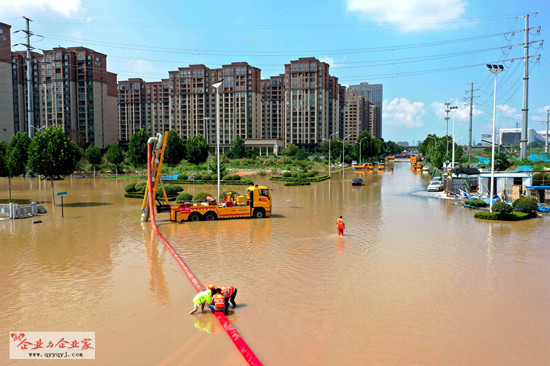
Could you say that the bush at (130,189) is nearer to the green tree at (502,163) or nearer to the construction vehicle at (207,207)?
the construction vehicle at (207,207)

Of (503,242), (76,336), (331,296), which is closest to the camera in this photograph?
(76,336)

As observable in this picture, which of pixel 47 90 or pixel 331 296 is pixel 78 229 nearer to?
pixel 331 296

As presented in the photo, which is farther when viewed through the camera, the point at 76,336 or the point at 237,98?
the point at 237,98

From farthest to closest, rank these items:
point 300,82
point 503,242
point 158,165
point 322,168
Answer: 1. point 300,82
2. point 322,168
3. point 158,165
4. point 503,242

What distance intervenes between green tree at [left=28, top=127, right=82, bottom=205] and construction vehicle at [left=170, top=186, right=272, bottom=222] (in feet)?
47.0

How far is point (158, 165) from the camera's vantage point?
84.6ft

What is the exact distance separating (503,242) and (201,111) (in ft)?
477

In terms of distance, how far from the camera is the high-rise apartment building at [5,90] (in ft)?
278

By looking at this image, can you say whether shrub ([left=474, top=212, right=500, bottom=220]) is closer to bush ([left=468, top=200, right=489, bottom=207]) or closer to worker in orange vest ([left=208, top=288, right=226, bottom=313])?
bush ([left=468, top=200, right=489, bottom=207])

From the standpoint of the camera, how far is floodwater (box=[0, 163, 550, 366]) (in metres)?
8.83

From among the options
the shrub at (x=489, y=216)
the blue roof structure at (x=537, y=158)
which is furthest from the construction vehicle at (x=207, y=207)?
the blue roof structure at (x=537, y=158)

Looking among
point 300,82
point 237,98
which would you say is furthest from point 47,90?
point 300,82

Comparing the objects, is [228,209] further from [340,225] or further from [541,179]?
[541,179]

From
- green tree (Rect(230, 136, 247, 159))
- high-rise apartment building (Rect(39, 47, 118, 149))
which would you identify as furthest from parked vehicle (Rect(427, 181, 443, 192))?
high-rise apartment building (Rect(39, 47, 118, 149))
